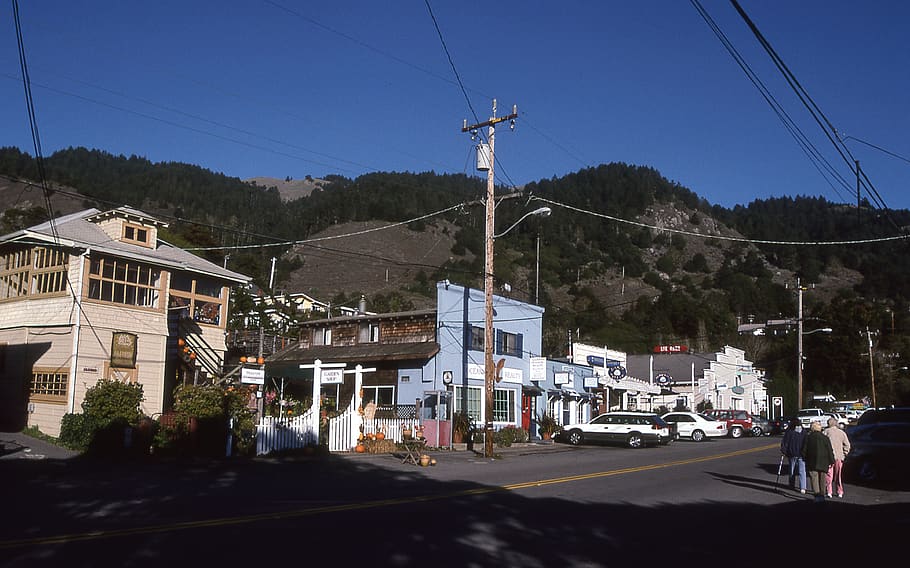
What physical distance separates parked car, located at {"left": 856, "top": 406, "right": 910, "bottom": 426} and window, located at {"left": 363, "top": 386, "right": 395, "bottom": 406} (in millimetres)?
18230

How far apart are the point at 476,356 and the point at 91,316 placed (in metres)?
16.4

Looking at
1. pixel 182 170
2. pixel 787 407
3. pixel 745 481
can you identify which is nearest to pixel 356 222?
pixel 182 170

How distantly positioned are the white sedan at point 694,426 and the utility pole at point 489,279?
668 inches

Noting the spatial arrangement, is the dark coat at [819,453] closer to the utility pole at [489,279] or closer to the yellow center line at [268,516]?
the yellow center line at [268,516]

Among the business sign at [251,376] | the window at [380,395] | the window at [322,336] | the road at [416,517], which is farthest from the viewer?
the window at [322,336]

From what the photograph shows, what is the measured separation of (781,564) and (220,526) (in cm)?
703

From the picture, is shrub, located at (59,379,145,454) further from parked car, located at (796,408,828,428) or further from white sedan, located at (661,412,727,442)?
parked car, located at (796,408,828,428)

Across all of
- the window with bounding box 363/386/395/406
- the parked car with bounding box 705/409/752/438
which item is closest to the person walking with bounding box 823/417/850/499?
the window with bounding box 363/386/395/406

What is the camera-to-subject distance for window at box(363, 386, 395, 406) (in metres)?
34.0

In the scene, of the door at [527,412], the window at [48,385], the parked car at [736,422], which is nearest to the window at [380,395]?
the door at [527,412]

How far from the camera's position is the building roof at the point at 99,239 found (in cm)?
2450

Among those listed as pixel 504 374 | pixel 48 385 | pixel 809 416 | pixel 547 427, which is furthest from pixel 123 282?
pixel 809 416

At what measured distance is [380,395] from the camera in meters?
34.4

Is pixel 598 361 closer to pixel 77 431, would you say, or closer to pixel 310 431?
pixel 310 431
